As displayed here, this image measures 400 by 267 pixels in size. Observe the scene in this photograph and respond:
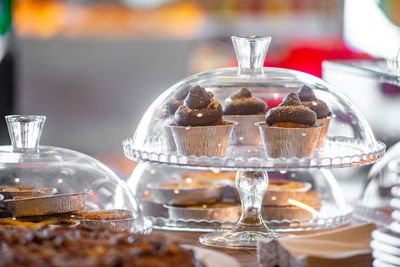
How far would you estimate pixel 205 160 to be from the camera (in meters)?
1.48

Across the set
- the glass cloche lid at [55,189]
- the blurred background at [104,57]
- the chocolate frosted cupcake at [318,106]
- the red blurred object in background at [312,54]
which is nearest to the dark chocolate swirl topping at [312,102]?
the chocolate frosted cupcake at [318,106]

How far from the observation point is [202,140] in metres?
1.61

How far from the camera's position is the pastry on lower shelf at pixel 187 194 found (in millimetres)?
1797

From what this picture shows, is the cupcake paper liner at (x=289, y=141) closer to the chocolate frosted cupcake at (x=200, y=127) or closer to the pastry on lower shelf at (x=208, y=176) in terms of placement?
the chocolate frosted cupcake at (x=200, y=127)

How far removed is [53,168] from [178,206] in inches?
14.6

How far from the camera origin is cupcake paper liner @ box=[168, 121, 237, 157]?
1.60 metres

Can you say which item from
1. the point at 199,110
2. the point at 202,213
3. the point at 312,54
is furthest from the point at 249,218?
the point at 312,54

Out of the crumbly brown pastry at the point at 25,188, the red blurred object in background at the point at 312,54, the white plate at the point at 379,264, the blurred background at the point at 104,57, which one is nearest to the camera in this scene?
the white plate at the point at 379,264

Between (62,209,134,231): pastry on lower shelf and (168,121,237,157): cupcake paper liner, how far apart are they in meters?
0.19

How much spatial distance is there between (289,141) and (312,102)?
14 cm

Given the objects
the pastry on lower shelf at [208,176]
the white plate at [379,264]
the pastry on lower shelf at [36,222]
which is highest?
the pastry on lower shelf at [36,222]

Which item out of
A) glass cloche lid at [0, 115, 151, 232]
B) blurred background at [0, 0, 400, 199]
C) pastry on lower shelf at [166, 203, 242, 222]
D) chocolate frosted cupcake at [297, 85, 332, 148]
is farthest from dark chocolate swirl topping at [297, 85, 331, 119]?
blurred background at [0, 0, 400, 199]

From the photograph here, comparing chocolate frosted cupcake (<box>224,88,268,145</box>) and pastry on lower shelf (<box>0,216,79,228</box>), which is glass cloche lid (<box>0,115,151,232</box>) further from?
chocolate frosted cupcake (<box>224,88,268,145</box>)

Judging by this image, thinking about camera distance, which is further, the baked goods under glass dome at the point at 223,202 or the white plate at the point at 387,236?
the baked goods under glass dome at the point at 223,202
